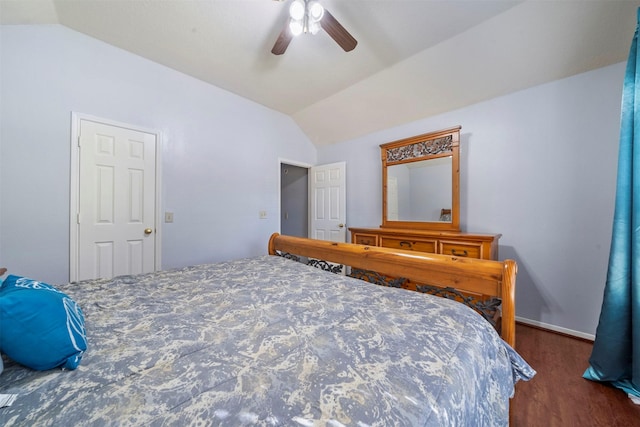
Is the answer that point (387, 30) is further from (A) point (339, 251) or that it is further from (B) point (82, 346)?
(B) point (82, 346)

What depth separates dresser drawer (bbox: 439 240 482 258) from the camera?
7.19 feet

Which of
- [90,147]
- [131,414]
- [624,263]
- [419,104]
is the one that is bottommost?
[131,414]

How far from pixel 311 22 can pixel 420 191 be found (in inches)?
83.7

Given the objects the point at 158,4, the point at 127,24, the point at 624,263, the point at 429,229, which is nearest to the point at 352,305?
the point at 624,263

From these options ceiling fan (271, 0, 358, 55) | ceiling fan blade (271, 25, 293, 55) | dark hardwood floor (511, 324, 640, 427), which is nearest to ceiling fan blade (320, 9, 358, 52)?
ceiling fan (271, 0, 358, 55)

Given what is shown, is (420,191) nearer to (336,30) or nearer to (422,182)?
(422,182)

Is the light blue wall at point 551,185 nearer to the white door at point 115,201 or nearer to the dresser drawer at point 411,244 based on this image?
the dresser drawer at point 411,244

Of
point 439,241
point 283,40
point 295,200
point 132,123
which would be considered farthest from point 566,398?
point 295,200

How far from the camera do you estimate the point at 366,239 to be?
118 inches

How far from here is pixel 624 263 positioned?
57.4 inches

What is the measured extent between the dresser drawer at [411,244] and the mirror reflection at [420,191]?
41 cm

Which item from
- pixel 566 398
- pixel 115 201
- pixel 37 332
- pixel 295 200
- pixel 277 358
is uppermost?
pixel 295 200

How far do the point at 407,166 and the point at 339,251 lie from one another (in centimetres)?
189

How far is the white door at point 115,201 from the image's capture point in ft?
6.97
